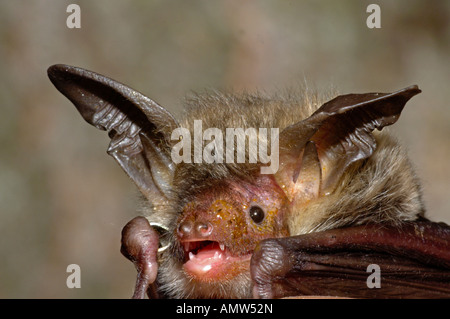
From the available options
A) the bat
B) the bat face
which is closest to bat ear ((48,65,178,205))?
the bat

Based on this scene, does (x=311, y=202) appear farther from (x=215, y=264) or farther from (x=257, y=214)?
(x=215, y=264)

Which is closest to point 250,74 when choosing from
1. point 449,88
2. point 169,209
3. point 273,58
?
point 273,58

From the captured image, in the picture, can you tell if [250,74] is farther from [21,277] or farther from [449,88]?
[21,277]

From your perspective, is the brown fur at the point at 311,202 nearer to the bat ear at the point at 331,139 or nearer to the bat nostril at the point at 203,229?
the bat ear at the point at 331,139

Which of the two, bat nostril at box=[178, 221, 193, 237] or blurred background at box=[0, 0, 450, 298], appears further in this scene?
blurred background at box=[0, 0, 450, 298]

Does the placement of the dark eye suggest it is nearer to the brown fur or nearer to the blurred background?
the brown fur

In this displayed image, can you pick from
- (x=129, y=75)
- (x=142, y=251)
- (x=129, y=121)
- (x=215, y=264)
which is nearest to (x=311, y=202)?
(x=215, y=264)

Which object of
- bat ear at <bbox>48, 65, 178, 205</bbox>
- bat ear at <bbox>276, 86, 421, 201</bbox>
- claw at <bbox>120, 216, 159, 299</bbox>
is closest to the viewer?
bat ear at <bbox>276, 86, 421, 201</bbox>
